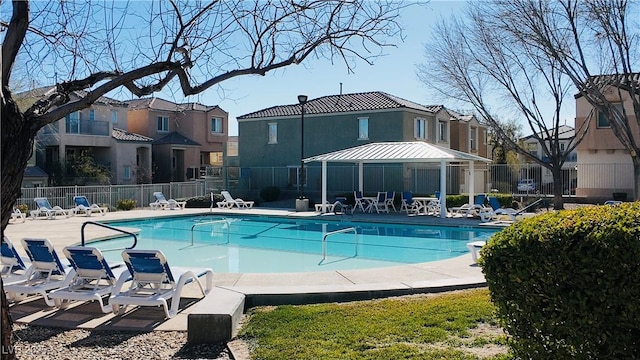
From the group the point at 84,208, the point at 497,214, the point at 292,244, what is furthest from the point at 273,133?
the point at 292,244

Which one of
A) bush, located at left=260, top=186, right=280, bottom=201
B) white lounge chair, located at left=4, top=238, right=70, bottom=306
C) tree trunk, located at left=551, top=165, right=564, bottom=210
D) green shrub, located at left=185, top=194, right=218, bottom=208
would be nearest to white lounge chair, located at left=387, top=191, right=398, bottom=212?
tree trunk, located at left=551, top=165, right=564, bottom=210

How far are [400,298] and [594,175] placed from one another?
29.9 metres

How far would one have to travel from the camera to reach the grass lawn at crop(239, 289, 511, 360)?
5.34 m

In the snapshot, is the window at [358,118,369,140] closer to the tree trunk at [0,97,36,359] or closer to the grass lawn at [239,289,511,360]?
the grass lawn at [239,289,511,360]

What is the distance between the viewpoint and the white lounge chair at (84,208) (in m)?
24.6

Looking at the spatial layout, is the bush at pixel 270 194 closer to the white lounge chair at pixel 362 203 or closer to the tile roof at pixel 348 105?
the tile roof at pixel 348 105

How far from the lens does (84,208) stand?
24.7 meters

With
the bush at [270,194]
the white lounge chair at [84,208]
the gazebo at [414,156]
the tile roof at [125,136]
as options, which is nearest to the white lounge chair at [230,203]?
the bush at [270,194]

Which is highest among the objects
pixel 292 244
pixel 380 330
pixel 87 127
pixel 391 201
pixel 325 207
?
pixel 87 127

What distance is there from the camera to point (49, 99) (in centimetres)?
486

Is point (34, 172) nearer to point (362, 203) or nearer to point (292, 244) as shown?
point (362, 203)

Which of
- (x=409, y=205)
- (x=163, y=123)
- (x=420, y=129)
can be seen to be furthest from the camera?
(x=163, y=123)

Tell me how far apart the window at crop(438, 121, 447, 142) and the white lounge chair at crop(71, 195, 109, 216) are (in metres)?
22.5

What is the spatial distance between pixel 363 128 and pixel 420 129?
3780 mm
